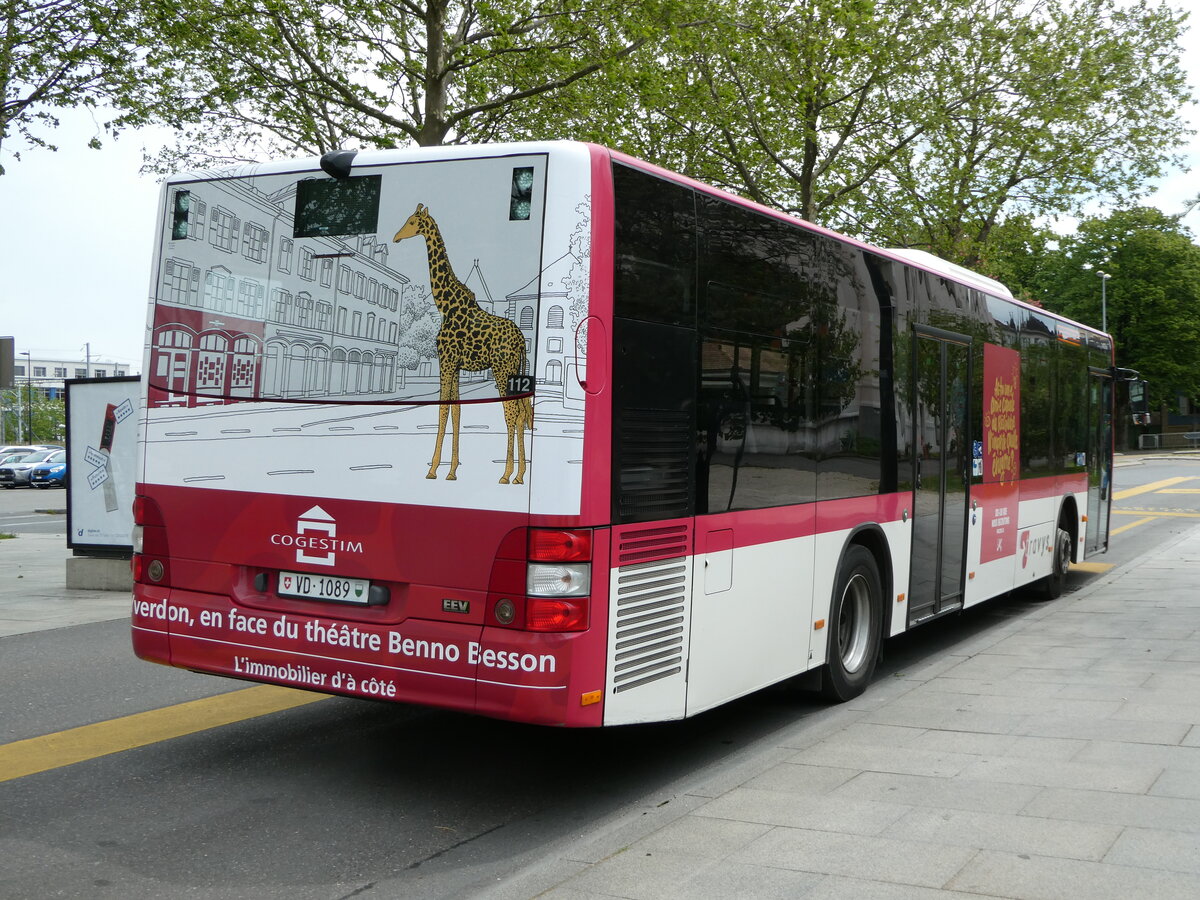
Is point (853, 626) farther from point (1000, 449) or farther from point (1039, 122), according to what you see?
point (1039, 122)

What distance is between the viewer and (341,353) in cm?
521

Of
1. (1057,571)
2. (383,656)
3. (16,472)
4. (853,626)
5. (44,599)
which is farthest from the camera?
(16,472)

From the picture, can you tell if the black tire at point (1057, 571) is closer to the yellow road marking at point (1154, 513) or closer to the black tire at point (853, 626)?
the black tire at point (853, 626)

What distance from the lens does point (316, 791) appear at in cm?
546

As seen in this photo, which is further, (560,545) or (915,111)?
(915,111)

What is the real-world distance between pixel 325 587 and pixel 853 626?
3.60 meters

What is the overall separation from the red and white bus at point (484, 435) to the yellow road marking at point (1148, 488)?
25863mm

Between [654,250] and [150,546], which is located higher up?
[654,250]

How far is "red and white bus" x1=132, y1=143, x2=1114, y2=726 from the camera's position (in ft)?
15.6

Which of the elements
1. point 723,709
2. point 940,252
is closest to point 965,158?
point 940,252

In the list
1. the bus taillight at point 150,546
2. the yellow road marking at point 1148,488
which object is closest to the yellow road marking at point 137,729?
the bus taillight at point 150,546

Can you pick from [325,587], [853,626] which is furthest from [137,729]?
[853,626]

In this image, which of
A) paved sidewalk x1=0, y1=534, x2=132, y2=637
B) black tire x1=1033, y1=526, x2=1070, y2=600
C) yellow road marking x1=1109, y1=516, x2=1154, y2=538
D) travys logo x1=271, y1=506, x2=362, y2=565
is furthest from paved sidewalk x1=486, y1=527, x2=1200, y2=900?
yellow road marking x1=1109, y1=516, x2=1154, y2=538

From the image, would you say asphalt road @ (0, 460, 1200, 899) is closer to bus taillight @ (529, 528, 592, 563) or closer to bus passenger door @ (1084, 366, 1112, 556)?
bus taillight @ (529, 528, 592, 563)
